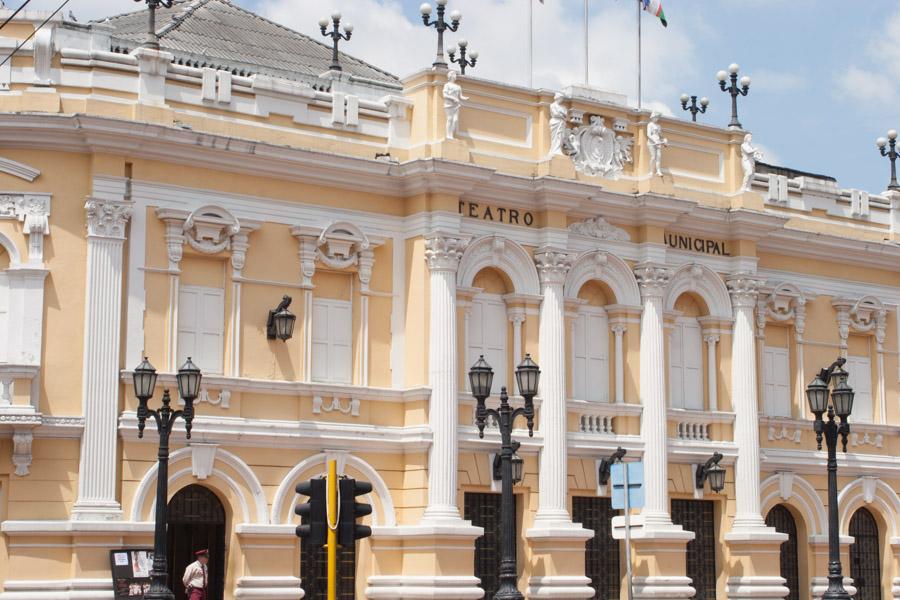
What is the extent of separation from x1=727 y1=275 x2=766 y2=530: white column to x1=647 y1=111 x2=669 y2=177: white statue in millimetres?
2926

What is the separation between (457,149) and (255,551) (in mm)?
8209

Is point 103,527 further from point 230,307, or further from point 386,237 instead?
point 386,237

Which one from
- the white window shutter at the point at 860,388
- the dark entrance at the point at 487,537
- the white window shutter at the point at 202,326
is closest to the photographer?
the white window shutter at the point at 202,326

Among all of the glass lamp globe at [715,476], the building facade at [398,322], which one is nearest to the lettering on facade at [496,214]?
the building facade at [398,322]

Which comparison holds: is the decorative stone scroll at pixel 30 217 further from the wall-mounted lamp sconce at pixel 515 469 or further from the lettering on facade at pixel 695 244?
the lettering on facade at pixel 695 244

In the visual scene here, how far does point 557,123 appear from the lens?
107 feet

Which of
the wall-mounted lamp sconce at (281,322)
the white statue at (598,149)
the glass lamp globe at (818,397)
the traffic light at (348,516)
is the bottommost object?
the traffic light at (348,516)

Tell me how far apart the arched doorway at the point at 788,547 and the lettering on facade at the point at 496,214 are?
8644 mm

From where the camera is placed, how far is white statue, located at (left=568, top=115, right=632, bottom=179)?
1307 inches

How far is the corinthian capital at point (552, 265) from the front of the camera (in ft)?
105

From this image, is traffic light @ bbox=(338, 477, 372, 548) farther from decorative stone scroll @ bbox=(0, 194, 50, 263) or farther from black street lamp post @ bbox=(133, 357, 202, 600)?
decorative stone scroll @ bbox=(0, 194, 50, 263)

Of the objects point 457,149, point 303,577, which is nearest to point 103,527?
point 303,577

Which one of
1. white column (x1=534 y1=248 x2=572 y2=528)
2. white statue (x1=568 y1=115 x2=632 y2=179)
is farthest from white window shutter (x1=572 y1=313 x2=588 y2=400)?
white statue (x1=568 y1=115 x2=632 y2=179)

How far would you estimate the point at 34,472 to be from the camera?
1061 inches
